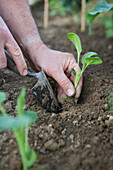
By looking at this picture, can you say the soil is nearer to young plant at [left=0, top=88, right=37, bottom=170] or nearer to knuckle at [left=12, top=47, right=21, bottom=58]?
young plant at [left=0, top=88, right=37, bottom=170]

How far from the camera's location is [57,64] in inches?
53.5

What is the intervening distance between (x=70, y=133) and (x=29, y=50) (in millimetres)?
793

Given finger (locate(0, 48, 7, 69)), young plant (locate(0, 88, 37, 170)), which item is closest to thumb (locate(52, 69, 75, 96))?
finger (locate(0, 48, 7, 69))

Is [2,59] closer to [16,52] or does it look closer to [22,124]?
[16,52]

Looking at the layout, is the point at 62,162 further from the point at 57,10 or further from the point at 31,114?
the point at 57,10

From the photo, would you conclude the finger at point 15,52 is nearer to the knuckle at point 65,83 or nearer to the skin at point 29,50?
the skin at point 29,50

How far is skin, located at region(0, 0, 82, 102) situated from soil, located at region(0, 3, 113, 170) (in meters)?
0.15

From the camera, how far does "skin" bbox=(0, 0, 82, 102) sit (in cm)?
122

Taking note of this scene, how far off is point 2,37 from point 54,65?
15.9 inches

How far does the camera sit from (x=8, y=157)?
0.85 metres

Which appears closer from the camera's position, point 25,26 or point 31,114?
point 31,114

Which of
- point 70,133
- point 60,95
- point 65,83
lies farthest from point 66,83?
point 70,133

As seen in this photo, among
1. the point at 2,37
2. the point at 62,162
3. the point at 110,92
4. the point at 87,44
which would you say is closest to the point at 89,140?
the point at 62,162

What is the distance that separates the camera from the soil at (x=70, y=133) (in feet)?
2.75
